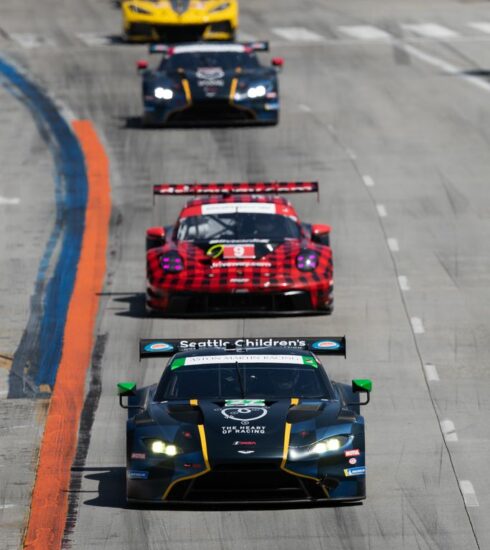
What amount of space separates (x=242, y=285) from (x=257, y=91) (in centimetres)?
1314

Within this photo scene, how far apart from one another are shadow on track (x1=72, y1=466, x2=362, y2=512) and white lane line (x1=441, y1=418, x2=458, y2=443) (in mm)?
2274

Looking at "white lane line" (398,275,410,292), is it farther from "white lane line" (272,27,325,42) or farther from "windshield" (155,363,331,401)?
"white lane line" (272,27,325,42)

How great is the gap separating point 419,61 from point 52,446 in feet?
91.3

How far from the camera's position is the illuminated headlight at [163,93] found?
33.5 metres

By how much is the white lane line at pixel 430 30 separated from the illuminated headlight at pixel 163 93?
1430 cm

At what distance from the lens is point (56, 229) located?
1069 inches

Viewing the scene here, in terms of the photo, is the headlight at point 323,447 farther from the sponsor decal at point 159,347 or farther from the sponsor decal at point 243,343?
the sponsor decal at point 159,347

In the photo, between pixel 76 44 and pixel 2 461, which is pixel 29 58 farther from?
pixel 2 461

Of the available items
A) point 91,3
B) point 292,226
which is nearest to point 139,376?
point 292,226

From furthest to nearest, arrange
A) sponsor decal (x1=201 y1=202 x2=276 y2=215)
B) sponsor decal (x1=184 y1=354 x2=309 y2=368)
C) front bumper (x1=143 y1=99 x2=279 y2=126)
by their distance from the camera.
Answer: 1. front bumper (x1=143 y1=99 x2=279 y2=126)
2. sponsor decal (x1=201 y1=202 x2=276 y2=215)
3. sponsor decal (x1=184 y1=354 x2=309 y2=368)

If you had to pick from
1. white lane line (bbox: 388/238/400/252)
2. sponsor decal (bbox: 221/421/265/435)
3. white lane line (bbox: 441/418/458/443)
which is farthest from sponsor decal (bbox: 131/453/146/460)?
white lane line (bbox: 388/238/400/252)

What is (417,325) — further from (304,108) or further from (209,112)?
(304,108)

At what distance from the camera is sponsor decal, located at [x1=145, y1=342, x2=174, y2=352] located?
50.0 ft

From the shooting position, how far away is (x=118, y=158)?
3278 cm
